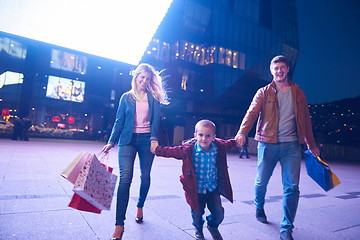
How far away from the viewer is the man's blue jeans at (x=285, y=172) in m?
2.79

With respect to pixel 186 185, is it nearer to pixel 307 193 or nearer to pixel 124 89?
pixel 307 193

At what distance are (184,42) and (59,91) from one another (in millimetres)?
16732

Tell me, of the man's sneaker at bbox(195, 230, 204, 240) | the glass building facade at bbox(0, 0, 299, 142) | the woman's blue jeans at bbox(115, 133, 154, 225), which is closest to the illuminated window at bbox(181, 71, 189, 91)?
the glass building facade at bbox(0, 0, 299, 142)

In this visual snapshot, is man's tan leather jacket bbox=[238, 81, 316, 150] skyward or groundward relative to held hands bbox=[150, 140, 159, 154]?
skyward

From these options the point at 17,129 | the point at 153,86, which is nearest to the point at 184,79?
the point at 17,129

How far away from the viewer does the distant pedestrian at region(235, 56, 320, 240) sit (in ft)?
9.59

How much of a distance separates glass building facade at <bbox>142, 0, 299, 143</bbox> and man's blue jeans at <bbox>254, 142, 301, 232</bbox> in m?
25.3

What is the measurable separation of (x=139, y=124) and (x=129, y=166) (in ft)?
1.69

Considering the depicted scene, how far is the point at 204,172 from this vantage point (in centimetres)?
254

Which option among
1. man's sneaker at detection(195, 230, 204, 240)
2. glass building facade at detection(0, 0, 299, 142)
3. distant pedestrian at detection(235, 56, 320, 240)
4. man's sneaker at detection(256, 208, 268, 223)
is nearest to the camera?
man's sneaker at detection(195, 230, 204, 240)

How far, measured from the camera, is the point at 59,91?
2909cm

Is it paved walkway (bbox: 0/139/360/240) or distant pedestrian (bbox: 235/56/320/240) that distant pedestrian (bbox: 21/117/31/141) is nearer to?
paved walkway (bbox: 0/139/360/240)

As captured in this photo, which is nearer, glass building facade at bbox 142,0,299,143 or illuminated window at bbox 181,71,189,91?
glass building facade at bbox 142,0,299,143

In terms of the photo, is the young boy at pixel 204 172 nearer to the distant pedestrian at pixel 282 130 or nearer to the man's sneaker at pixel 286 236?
the distant pedestrian at pixel 282 130
